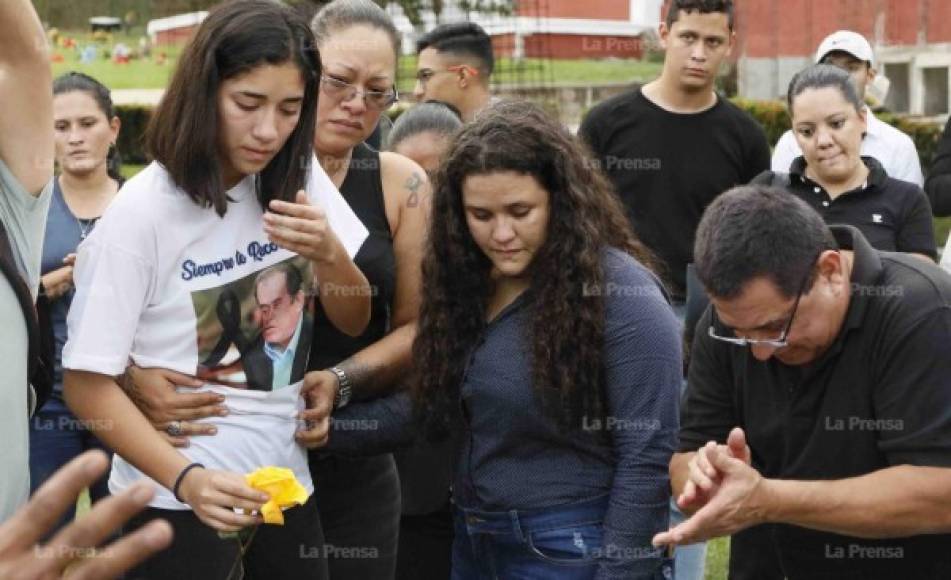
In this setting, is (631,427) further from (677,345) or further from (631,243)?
(631,243)

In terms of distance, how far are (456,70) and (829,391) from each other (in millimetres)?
3299

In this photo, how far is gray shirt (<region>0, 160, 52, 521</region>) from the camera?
236 cm

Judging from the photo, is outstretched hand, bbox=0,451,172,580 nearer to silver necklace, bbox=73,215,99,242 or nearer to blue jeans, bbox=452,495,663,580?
blue jeans, bbox=452,495,663,580

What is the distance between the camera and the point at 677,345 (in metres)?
3.17

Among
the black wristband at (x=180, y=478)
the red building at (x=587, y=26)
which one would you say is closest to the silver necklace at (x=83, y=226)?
the black wristband at (x=180, y=478)

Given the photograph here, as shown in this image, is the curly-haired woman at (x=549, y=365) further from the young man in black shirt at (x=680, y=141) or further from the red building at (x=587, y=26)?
the red building at (x=587, y=26)

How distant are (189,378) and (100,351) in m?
0.20

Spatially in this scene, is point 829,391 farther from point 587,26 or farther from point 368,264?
point 587,26

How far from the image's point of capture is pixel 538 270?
321 centimetres

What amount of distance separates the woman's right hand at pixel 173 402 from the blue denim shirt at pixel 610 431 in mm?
591

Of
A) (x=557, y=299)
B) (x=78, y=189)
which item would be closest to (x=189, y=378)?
(x=557, y=299)

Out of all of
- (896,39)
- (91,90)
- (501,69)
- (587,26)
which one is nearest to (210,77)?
(91,90)

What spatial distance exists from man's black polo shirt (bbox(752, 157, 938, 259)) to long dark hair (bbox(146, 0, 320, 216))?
266 cm

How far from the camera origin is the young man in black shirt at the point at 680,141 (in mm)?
5621
